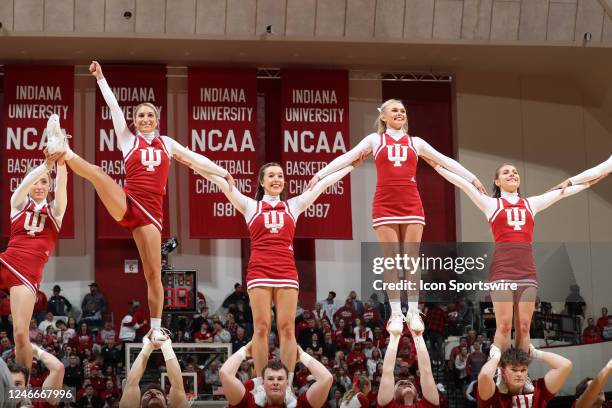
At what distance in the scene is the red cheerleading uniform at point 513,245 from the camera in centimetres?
998

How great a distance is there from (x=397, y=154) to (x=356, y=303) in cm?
834

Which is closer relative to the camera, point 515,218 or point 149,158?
point 149,158

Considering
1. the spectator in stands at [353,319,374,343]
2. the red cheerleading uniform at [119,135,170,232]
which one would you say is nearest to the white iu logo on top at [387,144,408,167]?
the red cheerleading uniform at [119,135,170,232]

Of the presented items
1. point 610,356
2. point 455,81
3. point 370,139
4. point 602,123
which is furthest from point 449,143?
point 370,139

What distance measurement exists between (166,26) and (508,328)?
9.45 metres

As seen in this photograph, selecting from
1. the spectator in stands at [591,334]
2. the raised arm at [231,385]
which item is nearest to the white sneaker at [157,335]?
the raised arm at [231,385]

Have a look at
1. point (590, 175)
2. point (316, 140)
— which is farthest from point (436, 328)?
point (590, 175)

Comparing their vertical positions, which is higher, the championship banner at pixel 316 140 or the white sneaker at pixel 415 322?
the championship banner at pixel 316 140

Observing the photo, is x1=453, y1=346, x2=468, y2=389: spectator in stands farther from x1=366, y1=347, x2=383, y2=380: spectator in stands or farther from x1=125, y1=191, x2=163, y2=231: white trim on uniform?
x1=125, y1=191, x2=163, y2=231: white trim on uniform

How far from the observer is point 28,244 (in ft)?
33.3

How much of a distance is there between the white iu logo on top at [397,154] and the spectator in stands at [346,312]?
25.0 feet

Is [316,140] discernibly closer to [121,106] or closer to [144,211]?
[121,106]

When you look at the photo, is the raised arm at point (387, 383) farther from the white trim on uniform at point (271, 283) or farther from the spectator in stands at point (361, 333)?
the spectator in stands at point (361, 333)

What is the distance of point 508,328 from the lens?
32.3ft
